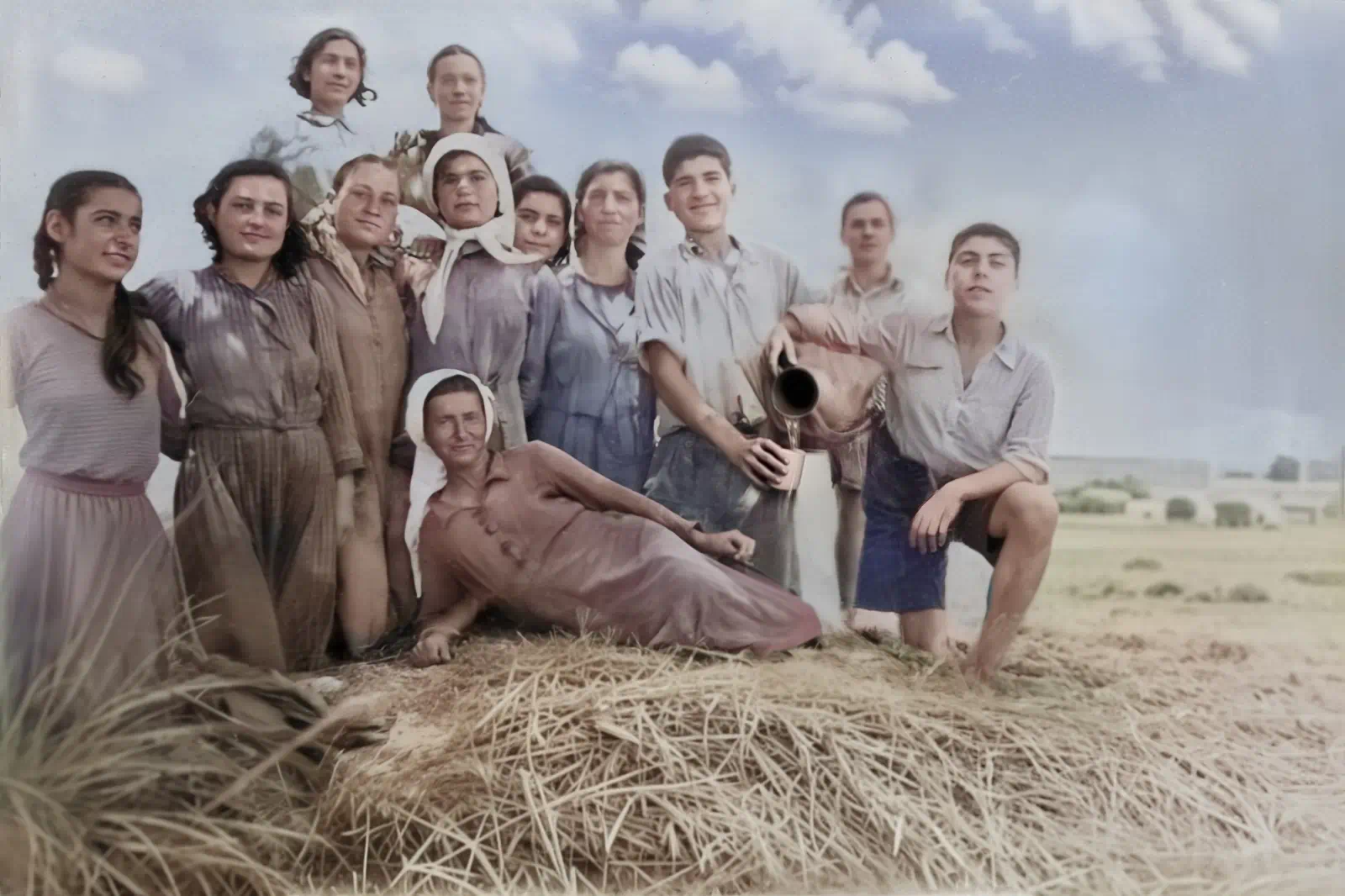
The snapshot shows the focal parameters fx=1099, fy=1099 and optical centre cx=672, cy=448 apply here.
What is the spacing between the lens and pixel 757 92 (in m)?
2.88

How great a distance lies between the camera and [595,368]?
2896mm

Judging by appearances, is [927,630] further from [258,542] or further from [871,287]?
[258,542]

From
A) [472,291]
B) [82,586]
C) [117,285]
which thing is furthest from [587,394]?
[82,586]

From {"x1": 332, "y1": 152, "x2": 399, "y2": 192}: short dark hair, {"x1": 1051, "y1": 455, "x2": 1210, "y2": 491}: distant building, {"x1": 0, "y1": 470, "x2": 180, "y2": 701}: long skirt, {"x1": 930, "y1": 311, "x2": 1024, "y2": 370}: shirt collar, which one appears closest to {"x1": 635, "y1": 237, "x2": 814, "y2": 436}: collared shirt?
{"x1": 930, "y1": 311, "x2": 1024, "y2": 370}: shirt collar

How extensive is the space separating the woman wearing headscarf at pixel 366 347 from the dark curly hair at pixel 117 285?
45cm

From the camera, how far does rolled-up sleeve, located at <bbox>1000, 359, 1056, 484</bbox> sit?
2898mm

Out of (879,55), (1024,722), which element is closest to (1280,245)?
(879,55)

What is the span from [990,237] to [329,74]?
1.77 meters

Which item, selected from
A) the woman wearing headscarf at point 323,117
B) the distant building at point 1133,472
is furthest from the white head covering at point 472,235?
the distant building at point 1133,472

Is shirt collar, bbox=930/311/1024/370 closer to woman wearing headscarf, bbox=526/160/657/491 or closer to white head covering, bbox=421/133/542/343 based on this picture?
woman wearing headscarf, bbox=526/160/657/491

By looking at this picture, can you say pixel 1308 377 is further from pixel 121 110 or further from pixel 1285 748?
pixel 121 110

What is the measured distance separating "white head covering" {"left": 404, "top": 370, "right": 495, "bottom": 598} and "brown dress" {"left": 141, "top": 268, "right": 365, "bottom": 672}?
0.20 metres

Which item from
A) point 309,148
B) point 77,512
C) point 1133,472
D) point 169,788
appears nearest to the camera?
point 169,788

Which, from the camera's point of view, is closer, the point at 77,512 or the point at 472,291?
the point at 77,512
